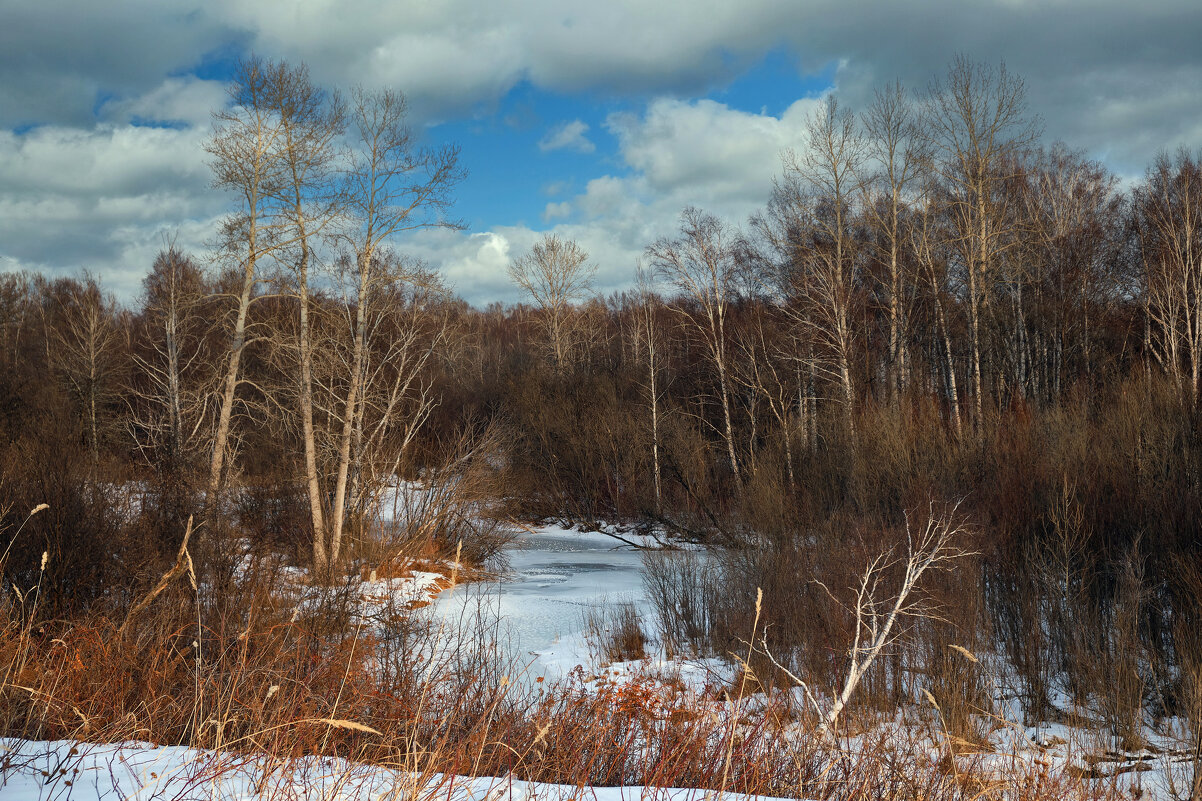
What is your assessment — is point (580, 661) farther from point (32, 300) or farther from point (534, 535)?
point (32, 300)

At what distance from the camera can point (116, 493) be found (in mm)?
13422

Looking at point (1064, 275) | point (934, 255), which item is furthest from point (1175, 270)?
point (934, 255)

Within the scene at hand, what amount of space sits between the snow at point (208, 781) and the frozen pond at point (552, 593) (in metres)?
4.15

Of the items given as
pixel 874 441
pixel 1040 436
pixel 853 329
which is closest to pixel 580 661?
pixel 874 441

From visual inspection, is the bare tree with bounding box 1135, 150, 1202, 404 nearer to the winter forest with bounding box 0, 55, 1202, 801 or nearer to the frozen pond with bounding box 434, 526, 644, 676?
the winter forest with bounding box 0, 55, 1202, 801

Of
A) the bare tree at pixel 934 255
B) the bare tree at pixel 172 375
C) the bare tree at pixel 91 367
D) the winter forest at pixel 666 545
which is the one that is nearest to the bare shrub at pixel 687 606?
the winter forest at pixel 666 545

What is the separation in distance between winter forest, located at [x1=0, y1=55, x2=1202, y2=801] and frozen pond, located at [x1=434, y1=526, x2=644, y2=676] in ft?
0.87

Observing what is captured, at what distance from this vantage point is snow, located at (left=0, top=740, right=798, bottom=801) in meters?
3.45

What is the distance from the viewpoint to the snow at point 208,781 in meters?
3.45

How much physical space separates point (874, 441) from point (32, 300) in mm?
65720

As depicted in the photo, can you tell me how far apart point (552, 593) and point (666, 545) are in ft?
17.7

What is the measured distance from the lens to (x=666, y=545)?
75.4 ft

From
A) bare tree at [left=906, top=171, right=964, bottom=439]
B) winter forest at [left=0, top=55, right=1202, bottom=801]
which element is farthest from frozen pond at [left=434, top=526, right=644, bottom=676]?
bare tree at [left=906, top=171, right=964, bottom=439]

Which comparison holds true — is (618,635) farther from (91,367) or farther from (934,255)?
Result: (91,367)
